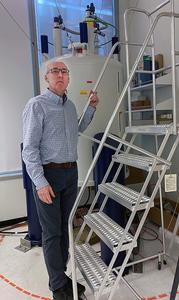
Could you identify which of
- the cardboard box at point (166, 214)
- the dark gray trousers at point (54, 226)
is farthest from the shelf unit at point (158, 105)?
the dark gray trousers at point (54, 226)

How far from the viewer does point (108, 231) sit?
1.46 m

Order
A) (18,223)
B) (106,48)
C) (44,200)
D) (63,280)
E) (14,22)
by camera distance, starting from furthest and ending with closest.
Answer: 1. (106,48)
2. (18,223)
3. (14,22)
4. (63,280)
5. (44,200)

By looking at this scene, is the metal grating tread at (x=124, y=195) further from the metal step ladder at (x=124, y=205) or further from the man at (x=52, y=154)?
the man at (x=52, y=154)

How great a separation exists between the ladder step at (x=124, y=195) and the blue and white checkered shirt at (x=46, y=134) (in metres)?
0.31

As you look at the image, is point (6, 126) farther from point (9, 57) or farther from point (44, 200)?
point (44, 200)

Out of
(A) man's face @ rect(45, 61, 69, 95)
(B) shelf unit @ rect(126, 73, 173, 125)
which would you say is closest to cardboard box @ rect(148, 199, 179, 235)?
(B) shelf unit @ rect(126, 73, 173, 125)

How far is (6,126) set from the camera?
9.64 feet

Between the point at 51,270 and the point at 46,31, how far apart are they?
2.62 m

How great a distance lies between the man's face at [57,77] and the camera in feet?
5.16

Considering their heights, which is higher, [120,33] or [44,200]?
[120,33]

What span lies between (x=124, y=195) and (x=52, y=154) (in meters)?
0.49

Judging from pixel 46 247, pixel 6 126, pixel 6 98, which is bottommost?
pixel 46 247

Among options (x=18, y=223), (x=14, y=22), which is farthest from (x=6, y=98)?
(x=18, y=223)

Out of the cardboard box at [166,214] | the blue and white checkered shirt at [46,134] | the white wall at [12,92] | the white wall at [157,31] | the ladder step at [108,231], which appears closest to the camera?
the ladder step at [108,231]
